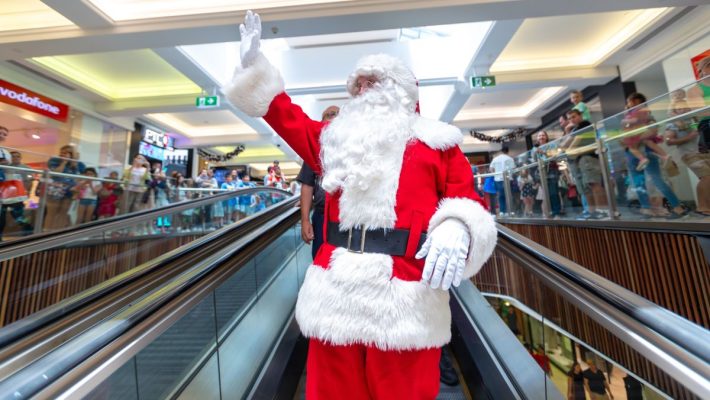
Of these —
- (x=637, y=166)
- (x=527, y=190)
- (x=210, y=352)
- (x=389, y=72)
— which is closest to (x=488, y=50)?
(x=527, y=190)

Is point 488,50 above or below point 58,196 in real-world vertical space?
above

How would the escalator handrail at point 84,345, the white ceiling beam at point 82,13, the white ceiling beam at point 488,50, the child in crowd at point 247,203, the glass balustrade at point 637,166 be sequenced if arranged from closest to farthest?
the escalator handrail at point 84,345 < the glass balustrade at point 637,166 < the white ceiling beam at point 82,13 < the white ceiling beam at point 488,50 < the child in crowd at point 247,203

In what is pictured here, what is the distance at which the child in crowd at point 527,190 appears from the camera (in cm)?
589

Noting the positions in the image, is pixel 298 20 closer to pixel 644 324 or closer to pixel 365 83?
pixel 365 83

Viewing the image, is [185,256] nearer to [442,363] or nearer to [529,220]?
[442,363]

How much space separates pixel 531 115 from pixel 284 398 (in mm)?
13183

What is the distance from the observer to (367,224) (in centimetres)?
111

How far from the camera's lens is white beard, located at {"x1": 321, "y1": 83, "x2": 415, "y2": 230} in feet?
3.68

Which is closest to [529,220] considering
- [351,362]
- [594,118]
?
[351,362]

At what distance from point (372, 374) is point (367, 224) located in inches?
18.3

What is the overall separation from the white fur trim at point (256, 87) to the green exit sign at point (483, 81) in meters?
7.47

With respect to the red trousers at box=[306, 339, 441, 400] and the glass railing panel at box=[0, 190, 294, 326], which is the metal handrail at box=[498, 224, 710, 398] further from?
the glass railing panel at box=[0, 190, 294, 326]

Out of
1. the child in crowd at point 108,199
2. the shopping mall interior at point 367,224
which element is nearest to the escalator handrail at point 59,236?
the shopping mall interior at point 367,224

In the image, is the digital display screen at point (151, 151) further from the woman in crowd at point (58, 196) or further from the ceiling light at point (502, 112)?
the ceiling light at point (502, 112)
